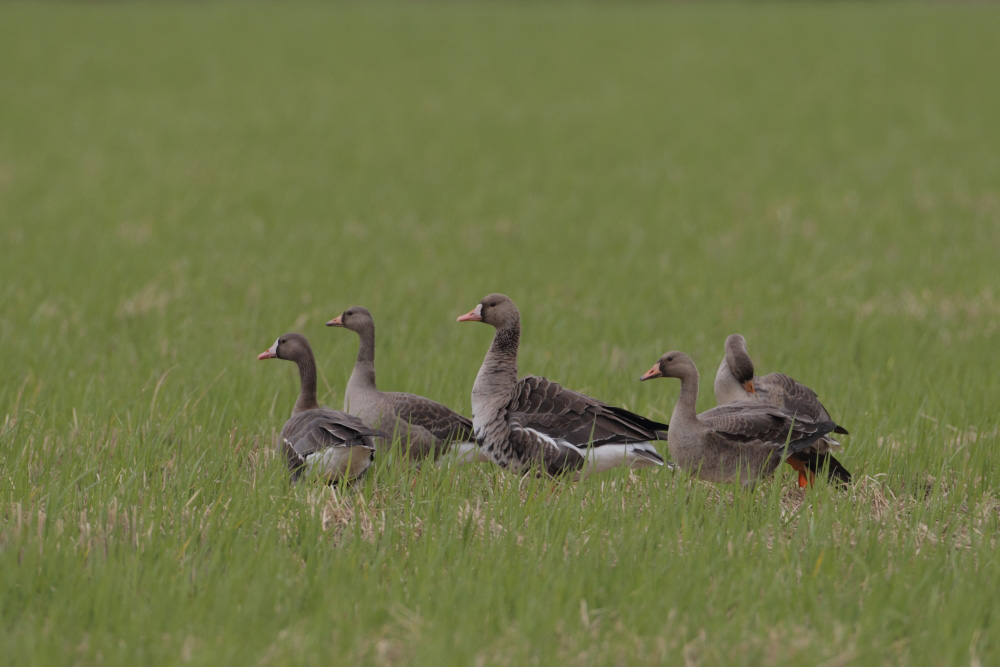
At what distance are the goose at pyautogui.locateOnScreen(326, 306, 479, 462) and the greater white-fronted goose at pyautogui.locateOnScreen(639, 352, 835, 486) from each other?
1.26 metres

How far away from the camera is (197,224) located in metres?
14.7

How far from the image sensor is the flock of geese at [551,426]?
5980 millimetres

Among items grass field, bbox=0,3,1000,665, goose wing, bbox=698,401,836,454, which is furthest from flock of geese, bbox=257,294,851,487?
grass field, bbox=0,3,1000,665

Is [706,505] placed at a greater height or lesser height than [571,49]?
lesser

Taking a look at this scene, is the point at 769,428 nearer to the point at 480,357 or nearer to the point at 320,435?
the point at 320,435

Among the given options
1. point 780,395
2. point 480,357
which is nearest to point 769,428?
point 780,395

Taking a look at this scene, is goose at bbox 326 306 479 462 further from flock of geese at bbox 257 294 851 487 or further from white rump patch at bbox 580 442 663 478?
white rump patch at bbox 580 442 663 478

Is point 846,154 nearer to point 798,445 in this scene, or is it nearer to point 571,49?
point 798,445

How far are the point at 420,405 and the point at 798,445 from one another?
221cm

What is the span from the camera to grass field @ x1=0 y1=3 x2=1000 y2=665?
436cm

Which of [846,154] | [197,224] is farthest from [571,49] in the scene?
[197,224]

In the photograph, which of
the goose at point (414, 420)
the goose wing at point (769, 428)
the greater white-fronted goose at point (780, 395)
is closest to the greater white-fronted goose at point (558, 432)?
the goose at point (414, 420)

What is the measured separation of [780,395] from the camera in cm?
677

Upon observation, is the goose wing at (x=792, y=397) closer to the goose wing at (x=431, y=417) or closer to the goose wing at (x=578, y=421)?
the goose wing at (x=578, y=421)
